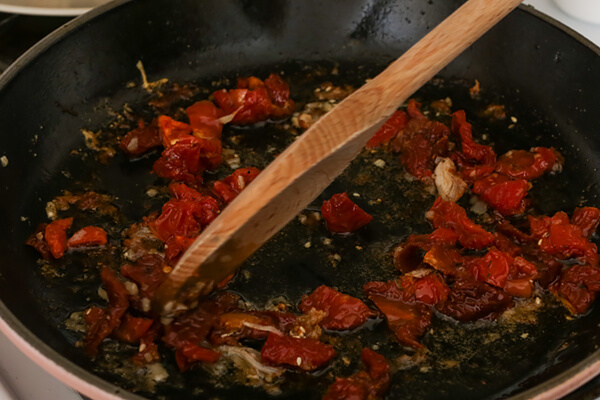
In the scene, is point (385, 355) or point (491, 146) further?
point (491, 146)

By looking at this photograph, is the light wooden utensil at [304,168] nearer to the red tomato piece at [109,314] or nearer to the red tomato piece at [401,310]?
the red tomato piece at [109,314]

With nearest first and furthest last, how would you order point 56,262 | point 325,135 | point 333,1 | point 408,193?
point 325,135, point 56,262, point 408,193, point 333,1

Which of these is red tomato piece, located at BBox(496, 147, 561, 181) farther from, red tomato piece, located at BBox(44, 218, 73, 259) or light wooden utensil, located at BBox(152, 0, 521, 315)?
red tomato piece, located at BBox(44, 218, 73, 259)

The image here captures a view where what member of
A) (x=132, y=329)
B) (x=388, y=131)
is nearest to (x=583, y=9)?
(x=388, y=131)

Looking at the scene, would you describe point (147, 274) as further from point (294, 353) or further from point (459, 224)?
point (459, 224)

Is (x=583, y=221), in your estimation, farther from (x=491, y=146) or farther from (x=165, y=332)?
(x=165, y=332)

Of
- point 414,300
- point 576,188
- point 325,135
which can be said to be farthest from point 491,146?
point 325,135
